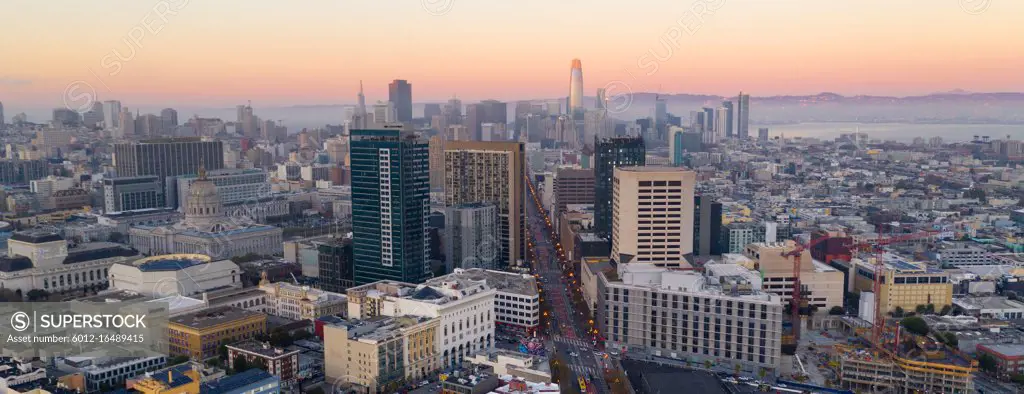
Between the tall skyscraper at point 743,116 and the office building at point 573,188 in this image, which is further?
the tall skyscraper at point 743,116

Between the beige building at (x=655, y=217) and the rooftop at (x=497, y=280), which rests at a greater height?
the beige building at (x=655, y=217)

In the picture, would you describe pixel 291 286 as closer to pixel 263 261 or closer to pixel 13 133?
pixel 263 261

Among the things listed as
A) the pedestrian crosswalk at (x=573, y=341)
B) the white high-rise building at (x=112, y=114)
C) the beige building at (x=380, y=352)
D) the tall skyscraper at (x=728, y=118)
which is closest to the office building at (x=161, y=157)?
the white high-rise building at (x=112, y=114)

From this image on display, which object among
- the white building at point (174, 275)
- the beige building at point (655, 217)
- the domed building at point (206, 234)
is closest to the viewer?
the white building at point (174, 275)

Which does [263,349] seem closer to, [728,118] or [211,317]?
[211,317]

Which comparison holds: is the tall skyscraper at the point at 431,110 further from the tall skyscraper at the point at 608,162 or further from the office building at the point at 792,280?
the office building at the point at 792,280

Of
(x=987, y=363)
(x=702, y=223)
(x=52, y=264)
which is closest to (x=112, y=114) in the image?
(x=52, y=264)

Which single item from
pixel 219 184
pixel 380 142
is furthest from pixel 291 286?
pixel 219 184
